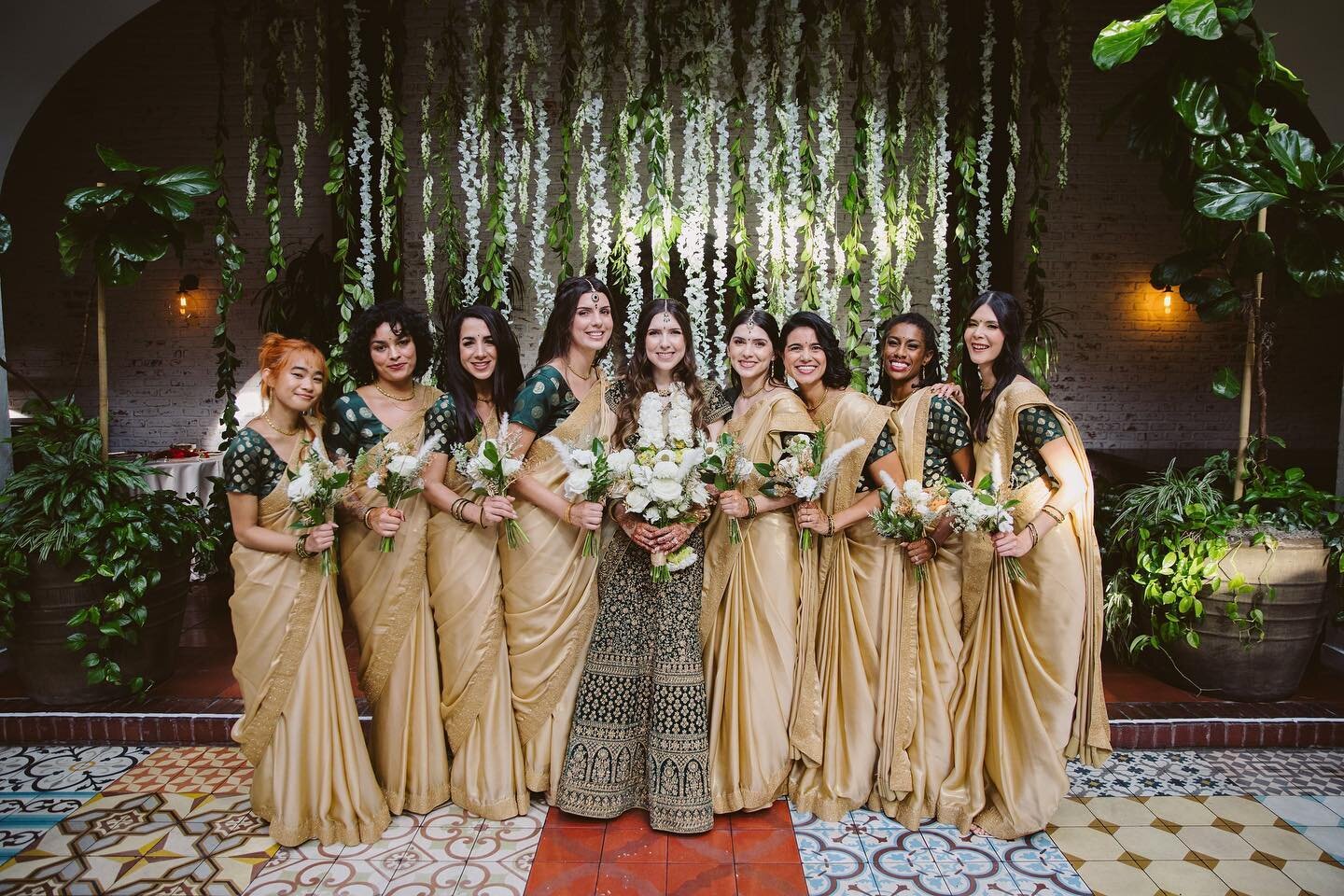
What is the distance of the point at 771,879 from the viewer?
2.47 metres

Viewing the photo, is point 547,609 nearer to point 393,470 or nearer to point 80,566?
point 393,470

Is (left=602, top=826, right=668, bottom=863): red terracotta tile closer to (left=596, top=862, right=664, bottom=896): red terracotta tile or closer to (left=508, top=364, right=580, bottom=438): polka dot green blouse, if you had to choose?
(left=596, top=862, right=664, bottom=896): red terracotta tile

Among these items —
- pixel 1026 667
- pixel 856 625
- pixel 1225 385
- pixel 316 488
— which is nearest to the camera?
pixel 316 488

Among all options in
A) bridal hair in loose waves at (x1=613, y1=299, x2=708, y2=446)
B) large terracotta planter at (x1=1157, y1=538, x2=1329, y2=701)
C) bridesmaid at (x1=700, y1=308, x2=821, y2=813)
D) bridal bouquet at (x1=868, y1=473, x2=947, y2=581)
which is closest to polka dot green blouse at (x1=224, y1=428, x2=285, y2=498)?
bridal hair in loose waves at (x1=613, y1=299, x2=708, y2=446)

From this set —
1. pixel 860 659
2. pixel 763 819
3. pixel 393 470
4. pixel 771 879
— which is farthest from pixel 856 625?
pixel 393 470

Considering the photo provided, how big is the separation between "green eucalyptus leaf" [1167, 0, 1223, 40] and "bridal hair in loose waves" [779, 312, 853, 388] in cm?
192

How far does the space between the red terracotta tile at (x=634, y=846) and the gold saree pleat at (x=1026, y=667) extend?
1012 millimetres

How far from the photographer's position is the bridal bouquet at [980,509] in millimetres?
2496

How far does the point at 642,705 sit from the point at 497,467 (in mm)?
1010

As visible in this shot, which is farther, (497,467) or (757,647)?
(757,647)

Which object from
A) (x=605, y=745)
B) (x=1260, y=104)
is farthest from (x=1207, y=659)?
(x=605, y=745)

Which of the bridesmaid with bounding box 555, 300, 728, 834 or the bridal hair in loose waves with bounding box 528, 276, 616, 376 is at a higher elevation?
the bridal hair in loose waves with bounding box 528, 276, 616, 376

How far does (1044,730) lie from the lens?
2.70 meters

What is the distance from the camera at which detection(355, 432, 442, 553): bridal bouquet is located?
2.54 meters
